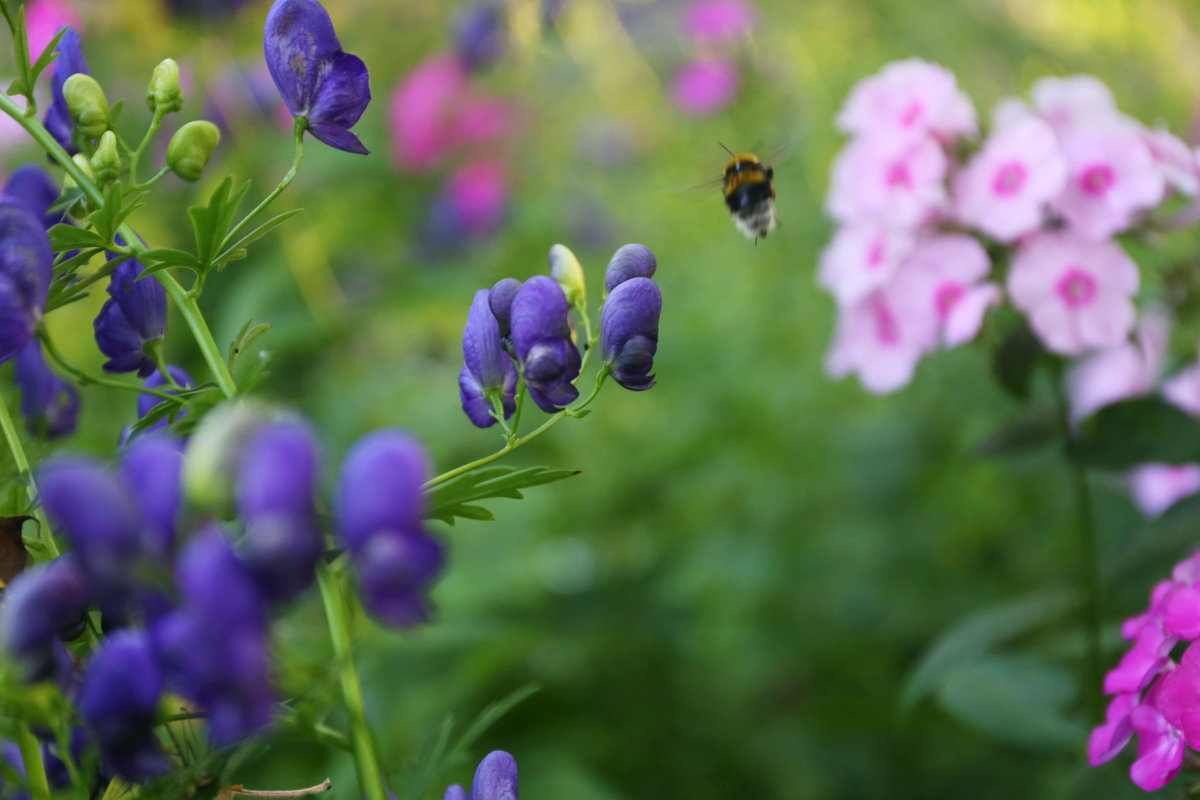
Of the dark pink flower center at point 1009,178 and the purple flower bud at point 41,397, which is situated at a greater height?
the purple flower bud at point 41,397

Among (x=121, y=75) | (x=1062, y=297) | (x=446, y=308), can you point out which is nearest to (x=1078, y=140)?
(x=1062, y=297)

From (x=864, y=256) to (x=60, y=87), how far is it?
1239mm

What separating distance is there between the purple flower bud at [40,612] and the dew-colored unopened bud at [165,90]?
1.44ft

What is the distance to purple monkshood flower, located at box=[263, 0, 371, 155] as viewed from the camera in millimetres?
921

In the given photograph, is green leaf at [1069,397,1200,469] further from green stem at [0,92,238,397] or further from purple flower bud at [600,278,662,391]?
green stem at [0,92,238,397]

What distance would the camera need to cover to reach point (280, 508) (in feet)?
1.92

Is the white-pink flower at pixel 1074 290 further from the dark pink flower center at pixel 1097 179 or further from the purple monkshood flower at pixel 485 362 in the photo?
the purple monkshood flower at pixel 485 362

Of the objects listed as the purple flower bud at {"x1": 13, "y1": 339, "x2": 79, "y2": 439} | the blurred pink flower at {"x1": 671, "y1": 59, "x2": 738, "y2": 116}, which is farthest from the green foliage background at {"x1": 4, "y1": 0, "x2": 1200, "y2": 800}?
the purple flower bud at {"x1": 13, "y1": 339, "x2": 79, "y2": 439}

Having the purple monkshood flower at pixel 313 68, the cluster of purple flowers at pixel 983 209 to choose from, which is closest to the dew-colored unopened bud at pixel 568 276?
the purple monkshood flower at pixel 313 68

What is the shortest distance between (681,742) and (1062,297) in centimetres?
136

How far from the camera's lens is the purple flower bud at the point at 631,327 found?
910 mm

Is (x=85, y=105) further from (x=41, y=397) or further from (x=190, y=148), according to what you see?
(x=41, y=397)

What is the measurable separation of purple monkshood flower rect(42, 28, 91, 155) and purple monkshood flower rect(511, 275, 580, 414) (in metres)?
0.42

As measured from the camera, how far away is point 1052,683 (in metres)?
1.75
